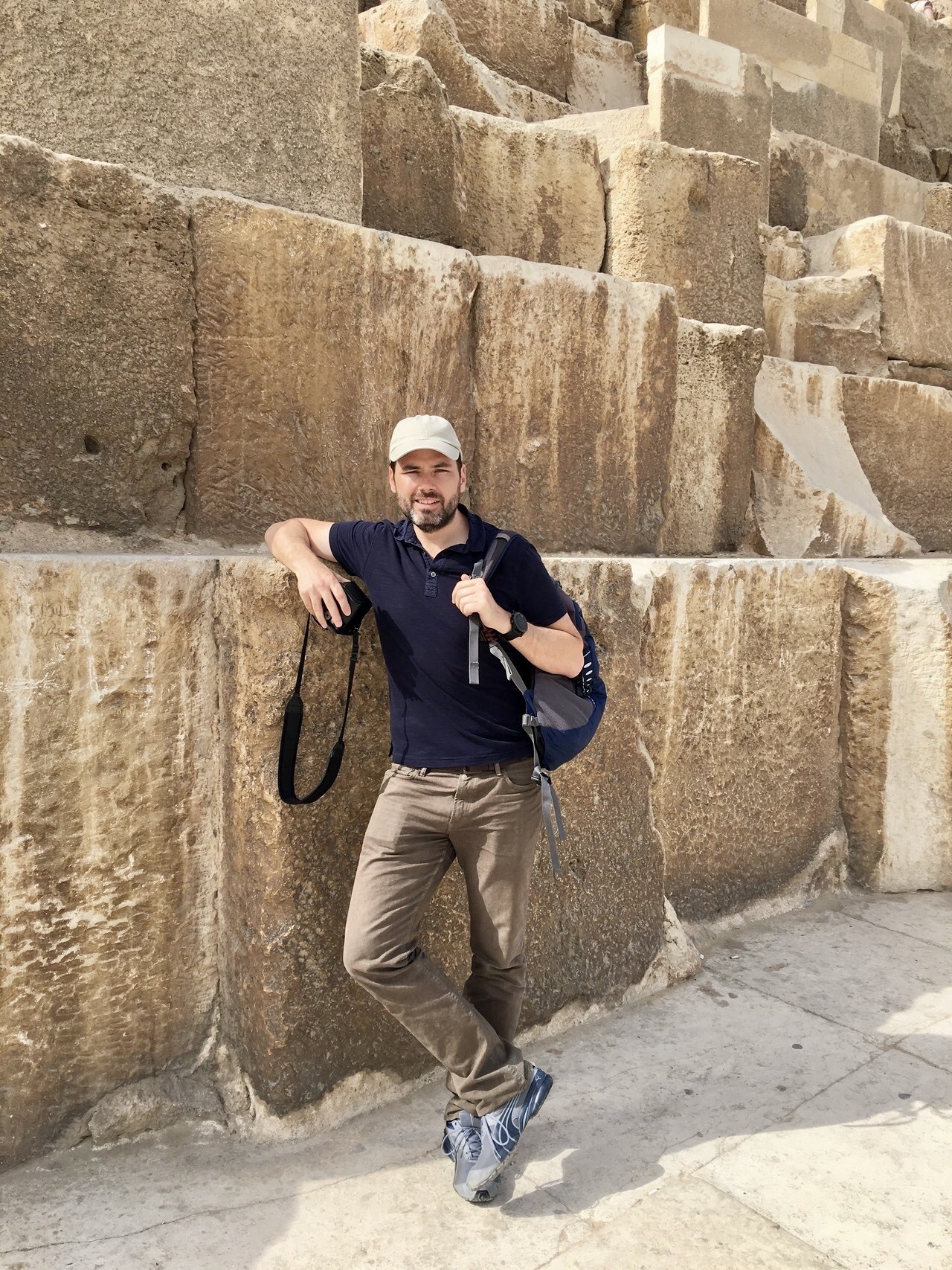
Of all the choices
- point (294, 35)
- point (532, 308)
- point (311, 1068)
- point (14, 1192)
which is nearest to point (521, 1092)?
point (311, 1068)

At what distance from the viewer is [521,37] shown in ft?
21.9

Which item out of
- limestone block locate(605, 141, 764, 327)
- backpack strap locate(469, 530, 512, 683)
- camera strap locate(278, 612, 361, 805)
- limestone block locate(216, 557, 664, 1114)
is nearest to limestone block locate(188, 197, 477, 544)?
limestone block locate(216, 557, 664, 1114)

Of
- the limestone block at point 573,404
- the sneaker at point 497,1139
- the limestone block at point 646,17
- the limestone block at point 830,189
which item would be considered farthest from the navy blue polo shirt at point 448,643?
the limestone block at point 646,17

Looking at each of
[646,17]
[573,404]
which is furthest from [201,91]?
[646,17]

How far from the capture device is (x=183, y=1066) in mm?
2686

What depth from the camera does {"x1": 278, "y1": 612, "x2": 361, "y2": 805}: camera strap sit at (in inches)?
96.3

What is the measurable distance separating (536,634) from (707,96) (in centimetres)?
511

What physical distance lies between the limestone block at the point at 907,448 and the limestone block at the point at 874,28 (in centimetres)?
442

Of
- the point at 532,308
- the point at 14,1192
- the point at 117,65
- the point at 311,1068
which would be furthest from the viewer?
the point at 532,308

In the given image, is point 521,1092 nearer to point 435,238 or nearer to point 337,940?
point 337,940

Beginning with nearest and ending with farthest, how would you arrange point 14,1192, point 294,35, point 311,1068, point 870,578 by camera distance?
point 14,1192, point 311,1068, point 294,35, point 870,578

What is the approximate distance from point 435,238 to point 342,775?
8.89 ft

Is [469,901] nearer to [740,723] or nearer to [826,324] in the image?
[740,723]

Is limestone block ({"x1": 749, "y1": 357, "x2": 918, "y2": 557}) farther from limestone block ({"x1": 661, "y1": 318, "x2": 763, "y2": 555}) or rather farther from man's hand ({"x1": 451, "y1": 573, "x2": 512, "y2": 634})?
man's hand ({"x1": 451, "y1": 573, "x2": 512, "y2": 634})
